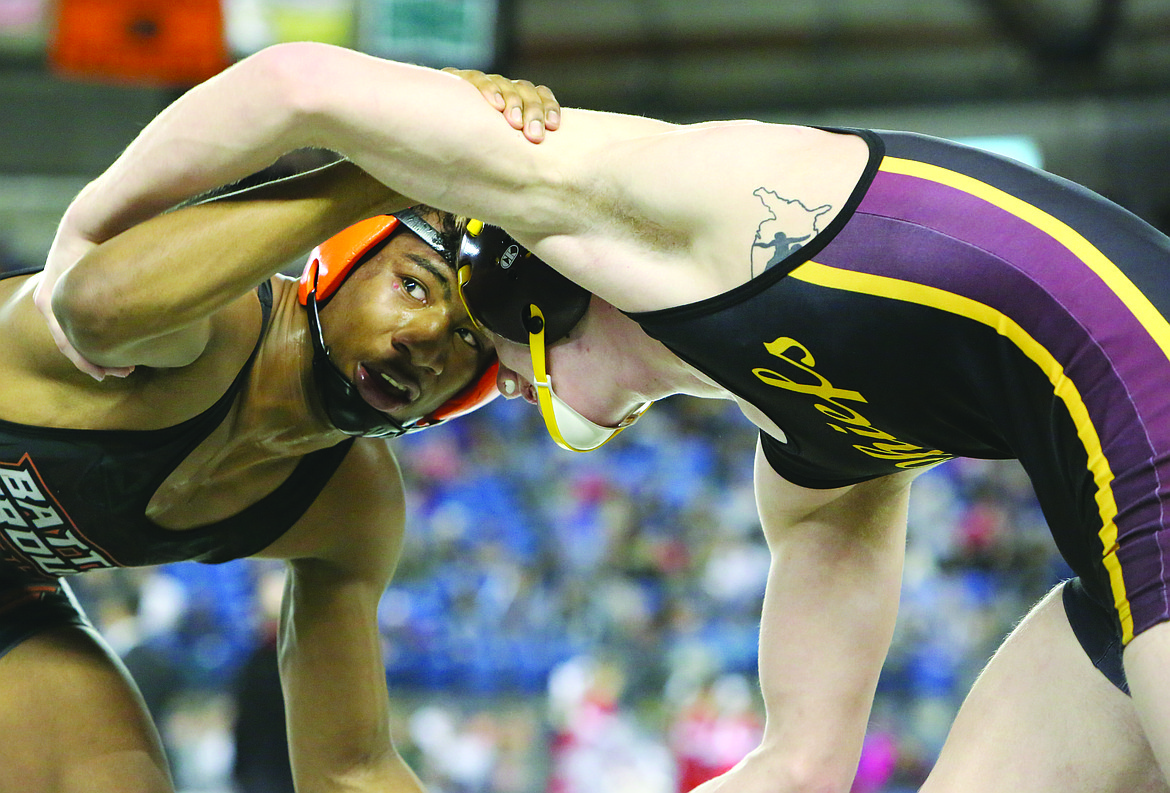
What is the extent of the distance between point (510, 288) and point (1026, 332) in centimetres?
104

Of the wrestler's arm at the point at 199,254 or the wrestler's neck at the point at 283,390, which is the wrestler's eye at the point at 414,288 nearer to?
the wrestler's neck at the point at 283,390

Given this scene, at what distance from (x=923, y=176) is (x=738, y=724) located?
5.34 meters

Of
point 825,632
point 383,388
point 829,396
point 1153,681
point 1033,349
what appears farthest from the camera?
point 383,388

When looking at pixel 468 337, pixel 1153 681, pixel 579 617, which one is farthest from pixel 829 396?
pixel 579 617

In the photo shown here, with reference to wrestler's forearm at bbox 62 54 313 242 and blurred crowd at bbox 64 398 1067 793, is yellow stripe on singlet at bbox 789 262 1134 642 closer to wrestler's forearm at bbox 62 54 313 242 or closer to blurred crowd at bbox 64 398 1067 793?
wrestler's forearm at bbox 62 54 313 242

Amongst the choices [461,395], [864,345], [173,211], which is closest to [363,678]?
[461,395]

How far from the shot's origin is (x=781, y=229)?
1.64m

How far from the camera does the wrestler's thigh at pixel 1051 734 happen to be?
1774 mm

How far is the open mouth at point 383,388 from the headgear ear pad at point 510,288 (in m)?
0.25

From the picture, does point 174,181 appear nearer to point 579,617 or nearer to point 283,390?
point 283,390

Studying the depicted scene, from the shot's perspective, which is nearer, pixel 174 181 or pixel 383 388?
pixel 174 181

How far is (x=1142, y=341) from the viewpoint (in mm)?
1496

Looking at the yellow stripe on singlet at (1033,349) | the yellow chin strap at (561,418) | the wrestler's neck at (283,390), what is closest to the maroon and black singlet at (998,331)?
the yellow stripe on singlet at (1033,349)

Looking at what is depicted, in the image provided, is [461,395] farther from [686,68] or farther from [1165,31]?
[1165,31]
